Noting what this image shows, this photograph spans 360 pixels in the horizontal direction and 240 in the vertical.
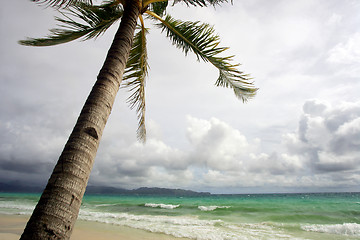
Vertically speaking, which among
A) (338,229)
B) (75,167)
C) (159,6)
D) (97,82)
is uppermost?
(159,6)

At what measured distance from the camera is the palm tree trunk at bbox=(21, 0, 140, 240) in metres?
1.43

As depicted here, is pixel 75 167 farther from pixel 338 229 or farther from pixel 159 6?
pixel 338 229

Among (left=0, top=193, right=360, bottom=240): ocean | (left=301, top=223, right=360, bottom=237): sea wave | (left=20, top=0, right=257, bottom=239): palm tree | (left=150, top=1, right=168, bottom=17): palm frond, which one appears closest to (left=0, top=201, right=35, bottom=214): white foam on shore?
(left=0, top=193, right=360, bottom=240): ocean

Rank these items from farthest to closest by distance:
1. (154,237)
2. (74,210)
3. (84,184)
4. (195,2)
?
1. (154,237)
2. (195,2)
3. (84,184)
4. (74,210)

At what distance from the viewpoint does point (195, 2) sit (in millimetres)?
4129

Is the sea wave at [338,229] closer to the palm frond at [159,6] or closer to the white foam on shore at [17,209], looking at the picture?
the palm frond at [159,6]

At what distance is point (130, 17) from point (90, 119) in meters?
2.06

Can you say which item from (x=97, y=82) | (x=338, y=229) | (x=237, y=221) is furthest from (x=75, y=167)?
(x=237, y=221)

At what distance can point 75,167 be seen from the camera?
174 centimetres

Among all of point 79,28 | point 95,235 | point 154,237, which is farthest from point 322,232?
point 79,28

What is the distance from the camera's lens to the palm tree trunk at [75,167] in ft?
4.69

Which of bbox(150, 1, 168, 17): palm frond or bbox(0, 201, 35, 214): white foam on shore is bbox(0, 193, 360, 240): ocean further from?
bbox(150, 1, 168, 17): palm frond

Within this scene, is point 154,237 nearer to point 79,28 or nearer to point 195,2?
point 79,28

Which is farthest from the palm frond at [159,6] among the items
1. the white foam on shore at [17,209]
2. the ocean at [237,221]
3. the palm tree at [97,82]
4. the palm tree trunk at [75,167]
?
the white foam on shore at [17,209]
